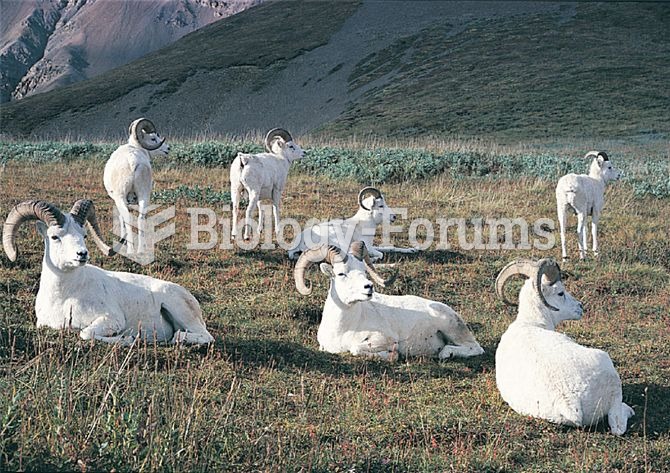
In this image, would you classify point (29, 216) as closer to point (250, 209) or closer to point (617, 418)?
point (617, 418)

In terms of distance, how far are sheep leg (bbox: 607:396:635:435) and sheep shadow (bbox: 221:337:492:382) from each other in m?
1.95

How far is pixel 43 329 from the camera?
9.30 meters

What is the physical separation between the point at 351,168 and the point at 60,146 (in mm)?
11267

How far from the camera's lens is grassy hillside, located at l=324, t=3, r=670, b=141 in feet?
165

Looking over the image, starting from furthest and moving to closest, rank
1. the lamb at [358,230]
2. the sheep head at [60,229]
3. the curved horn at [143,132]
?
the curved horn at [143,132], the lamb at [358,230], the sheep head at [60,229]

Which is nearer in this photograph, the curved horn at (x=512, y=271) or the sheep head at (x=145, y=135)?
the curved horn at (x=512, y=271)

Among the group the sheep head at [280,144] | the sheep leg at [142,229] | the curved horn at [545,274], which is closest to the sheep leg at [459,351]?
the curved horn at [545,274]

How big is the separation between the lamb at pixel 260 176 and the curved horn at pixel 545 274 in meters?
7.65

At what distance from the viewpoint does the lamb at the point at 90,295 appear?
9125 millimetres

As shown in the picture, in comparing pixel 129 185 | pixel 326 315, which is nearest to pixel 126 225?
pixel 129 185

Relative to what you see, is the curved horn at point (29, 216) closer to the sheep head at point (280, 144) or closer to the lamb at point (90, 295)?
the lamb at point (90, 295)

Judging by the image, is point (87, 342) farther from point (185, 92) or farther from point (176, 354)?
point (185, 92)

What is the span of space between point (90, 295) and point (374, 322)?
132 inches

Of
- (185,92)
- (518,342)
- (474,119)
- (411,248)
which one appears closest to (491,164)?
(411,248)
